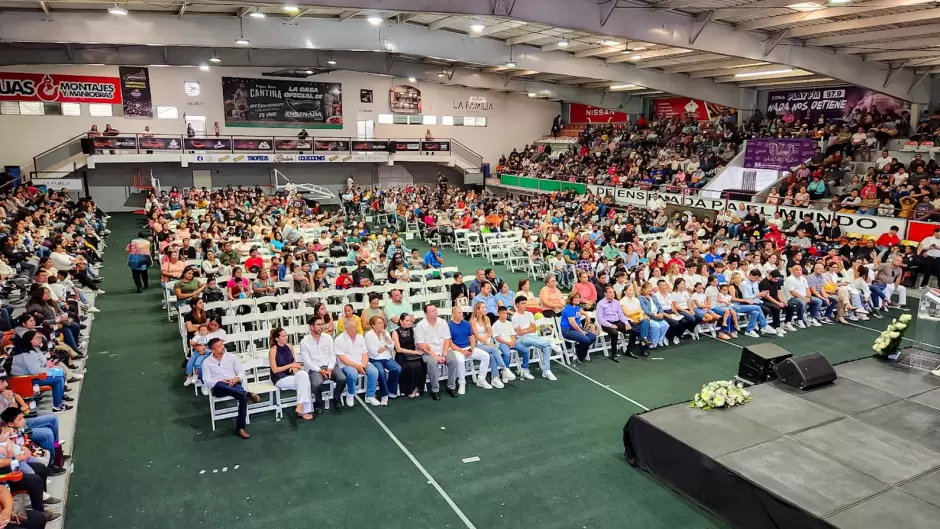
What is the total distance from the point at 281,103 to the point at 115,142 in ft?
23.7

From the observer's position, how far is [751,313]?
10.6 m

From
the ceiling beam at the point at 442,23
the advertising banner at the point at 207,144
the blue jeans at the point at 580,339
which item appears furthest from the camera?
the advertising banner at the point at 207,144

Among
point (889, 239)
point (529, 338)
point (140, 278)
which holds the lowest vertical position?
point (529, 338)

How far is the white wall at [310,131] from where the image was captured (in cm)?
2353

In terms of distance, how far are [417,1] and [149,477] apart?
9146 millimetres

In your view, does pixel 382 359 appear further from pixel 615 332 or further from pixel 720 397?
pixel 720 397

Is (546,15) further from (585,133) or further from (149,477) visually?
(585,133)

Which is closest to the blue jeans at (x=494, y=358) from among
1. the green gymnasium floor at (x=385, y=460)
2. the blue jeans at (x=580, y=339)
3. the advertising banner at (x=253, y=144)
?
the green gymnasium floor at (x=385, y=460)

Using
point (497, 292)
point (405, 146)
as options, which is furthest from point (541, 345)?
point (405, 146)

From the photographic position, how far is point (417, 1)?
11320 millimetres

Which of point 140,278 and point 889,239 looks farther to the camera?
point 889,239

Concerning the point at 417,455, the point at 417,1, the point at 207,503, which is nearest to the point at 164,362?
the point at 207,503

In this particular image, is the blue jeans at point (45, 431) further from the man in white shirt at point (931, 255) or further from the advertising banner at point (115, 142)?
the advertising banner at point (115, 142)

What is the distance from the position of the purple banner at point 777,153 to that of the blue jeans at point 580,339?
16412 millimetres
